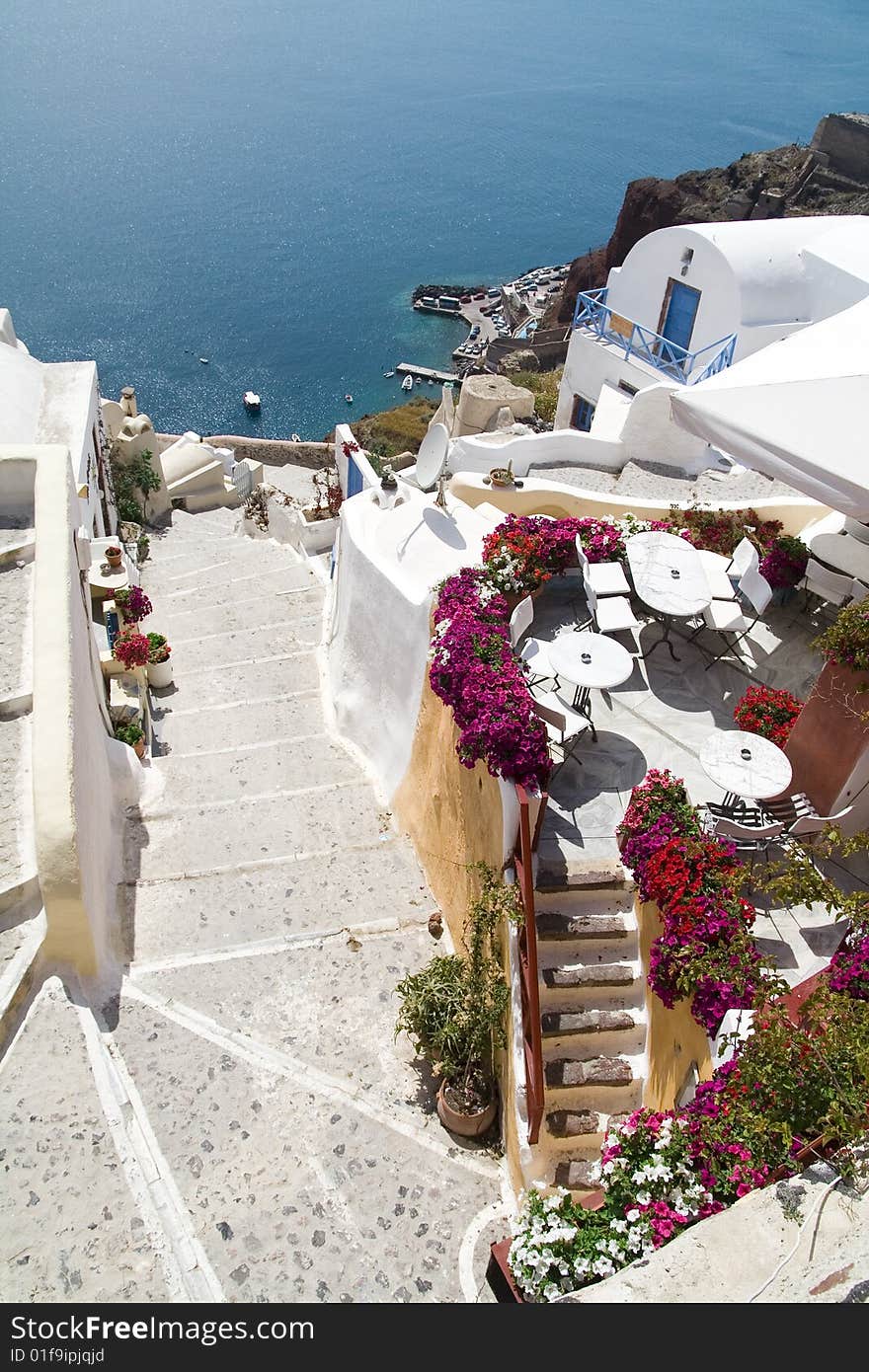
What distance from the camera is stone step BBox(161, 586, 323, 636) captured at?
689 inches

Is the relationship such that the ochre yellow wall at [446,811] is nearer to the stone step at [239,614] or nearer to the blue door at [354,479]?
the stone step at [239,614]

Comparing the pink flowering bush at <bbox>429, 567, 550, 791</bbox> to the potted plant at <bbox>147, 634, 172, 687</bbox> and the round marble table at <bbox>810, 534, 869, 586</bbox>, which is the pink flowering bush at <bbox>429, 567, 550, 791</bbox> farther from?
the potted plant at <bbox>147, 634, 172, 687</bbox>

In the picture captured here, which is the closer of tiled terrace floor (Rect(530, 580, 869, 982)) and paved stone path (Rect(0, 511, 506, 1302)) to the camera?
paved stone path (Rect(0, 511, 506, 1302))

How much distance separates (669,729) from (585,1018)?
11.0ft

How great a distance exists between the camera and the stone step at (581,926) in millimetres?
8336

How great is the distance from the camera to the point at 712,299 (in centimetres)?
2220

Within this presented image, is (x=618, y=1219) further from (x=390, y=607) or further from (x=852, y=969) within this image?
(x=390, y=607)

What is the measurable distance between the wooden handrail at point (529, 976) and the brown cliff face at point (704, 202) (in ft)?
220

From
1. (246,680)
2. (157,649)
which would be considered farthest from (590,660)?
(157,649)

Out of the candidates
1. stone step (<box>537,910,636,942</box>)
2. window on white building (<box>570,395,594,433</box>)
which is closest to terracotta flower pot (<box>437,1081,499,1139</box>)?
stone step (<box>537,910,636,942</box>)

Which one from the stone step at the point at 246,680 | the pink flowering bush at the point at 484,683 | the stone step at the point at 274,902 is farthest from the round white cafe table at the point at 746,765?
the stone step at the point at 246,680

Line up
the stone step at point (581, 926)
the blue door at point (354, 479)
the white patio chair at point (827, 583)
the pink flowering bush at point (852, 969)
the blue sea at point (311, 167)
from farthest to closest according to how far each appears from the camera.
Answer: the blue sea at point (311, 167)
the blue door at point (354, 479)
the white patio chair at point (827, 583)
the stone step at point (581, 926)
the pink flowering bush at point (852, 969)

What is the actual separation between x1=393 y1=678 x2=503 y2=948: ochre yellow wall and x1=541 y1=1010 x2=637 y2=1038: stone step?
56.3 inches

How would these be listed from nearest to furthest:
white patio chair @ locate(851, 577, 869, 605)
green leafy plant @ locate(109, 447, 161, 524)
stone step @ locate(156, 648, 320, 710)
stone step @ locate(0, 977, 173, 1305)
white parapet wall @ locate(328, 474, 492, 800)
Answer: stone step @ locate(0, 977, 173, 1305), white patio chair @ locate(851, 577, 869, 605), white parapet wall @ locate(328, 474, 492, 800), stone step @ locate(156, 648, 320, 710), green leafy plant @ locate(109, 447, 161, 524)
